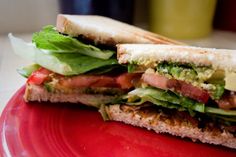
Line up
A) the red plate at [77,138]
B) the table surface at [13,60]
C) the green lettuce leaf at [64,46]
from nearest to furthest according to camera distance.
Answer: the red plate at [77,138] → the green lettuce leaf at [64,46] → the table surface at [13,60]

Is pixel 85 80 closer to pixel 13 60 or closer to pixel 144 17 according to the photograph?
pixel 13 60

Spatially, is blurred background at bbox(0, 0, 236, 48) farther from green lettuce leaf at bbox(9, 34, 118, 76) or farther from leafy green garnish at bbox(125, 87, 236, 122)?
leafy green garnish at bbox(125, 87, 236, 122)

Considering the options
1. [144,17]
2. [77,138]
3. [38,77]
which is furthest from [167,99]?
[144,17]

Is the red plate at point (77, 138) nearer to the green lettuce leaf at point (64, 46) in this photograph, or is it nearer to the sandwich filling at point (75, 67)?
the sandwich filling at point (75, 67)

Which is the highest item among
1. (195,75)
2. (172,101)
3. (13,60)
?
(195,75)

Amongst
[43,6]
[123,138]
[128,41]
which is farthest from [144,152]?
[43,6]

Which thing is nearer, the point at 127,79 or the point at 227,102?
the point at 227,102

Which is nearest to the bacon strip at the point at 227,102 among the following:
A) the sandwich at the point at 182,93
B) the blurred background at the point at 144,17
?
the sandwich at the point at 182,93
